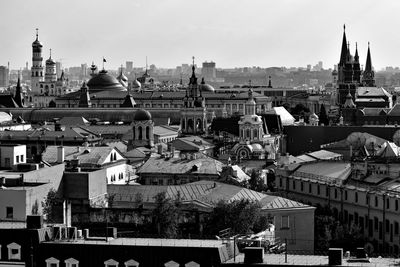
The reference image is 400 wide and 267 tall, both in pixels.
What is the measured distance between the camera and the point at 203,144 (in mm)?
104250

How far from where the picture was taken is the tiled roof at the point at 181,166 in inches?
3007

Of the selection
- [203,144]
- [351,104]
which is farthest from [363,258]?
[351,104]

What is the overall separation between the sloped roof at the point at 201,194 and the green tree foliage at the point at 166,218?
3806 mm

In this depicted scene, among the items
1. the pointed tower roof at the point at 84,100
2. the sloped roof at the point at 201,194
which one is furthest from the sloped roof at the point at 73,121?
the sloped roof at the point at 201,194

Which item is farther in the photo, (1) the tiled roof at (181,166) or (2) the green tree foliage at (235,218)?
(1) the tiled roof at (181,166)

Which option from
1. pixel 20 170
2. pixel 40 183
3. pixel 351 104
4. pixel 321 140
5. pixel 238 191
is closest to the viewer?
pixel 40 183

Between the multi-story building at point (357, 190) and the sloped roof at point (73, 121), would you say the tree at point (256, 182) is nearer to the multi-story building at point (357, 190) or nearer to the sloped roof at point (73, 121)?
the multi-story building at point (357, 190)

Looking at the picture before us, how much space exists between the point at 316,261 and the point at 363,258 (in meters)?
1.44

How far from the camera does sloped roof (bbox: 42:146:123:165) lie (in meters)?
71.8

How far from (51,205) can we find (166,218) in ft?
14.5

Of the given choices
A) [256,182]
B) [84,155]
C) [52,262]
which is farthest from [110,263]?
[84,155]

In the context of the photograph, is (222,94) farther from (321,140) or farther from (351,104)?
(321,140)

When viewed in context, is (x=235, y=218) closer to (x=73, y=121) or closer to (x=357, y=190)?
(x=357, y=190)

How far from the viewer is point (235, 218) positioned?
147 ft
